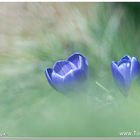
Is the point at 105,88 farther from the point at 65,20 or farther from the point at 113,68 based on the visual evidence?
the point at 65,20

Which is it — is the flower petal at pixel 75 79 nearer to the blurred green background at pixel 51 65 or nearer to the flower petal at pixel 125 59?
the blurred green background at pixel 51 65

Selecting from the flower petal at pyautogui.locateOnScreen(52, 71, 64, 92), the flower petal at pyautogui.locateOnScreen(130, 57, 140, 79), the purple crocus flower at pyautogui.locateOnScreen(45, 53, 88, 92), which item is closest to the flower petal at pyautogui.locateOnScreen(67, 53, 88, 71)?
the purple crocus flower at pyautogui.locateOnScreen(45, 53, 88, 92)

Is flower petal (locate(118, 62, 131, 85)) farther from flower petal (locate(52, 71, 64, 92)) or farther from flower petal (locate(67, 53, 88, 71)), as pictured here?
flower petal (locate(52, 71, 64, 92))

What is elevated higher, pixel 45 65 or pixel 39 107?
pixel 45 65

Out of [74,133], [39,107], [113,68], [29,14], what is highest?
[29,14]

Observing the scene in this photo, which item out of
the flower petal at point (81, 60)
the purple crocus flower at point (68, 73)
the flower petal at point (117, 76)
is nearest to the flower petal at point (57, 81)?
the purple crocus flower at point (68, 73)

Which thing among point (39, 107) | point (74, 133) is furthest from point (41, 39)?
point (74, 133)

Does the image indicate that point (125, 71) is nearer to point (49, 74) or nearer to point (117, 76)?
point (117, 76)
